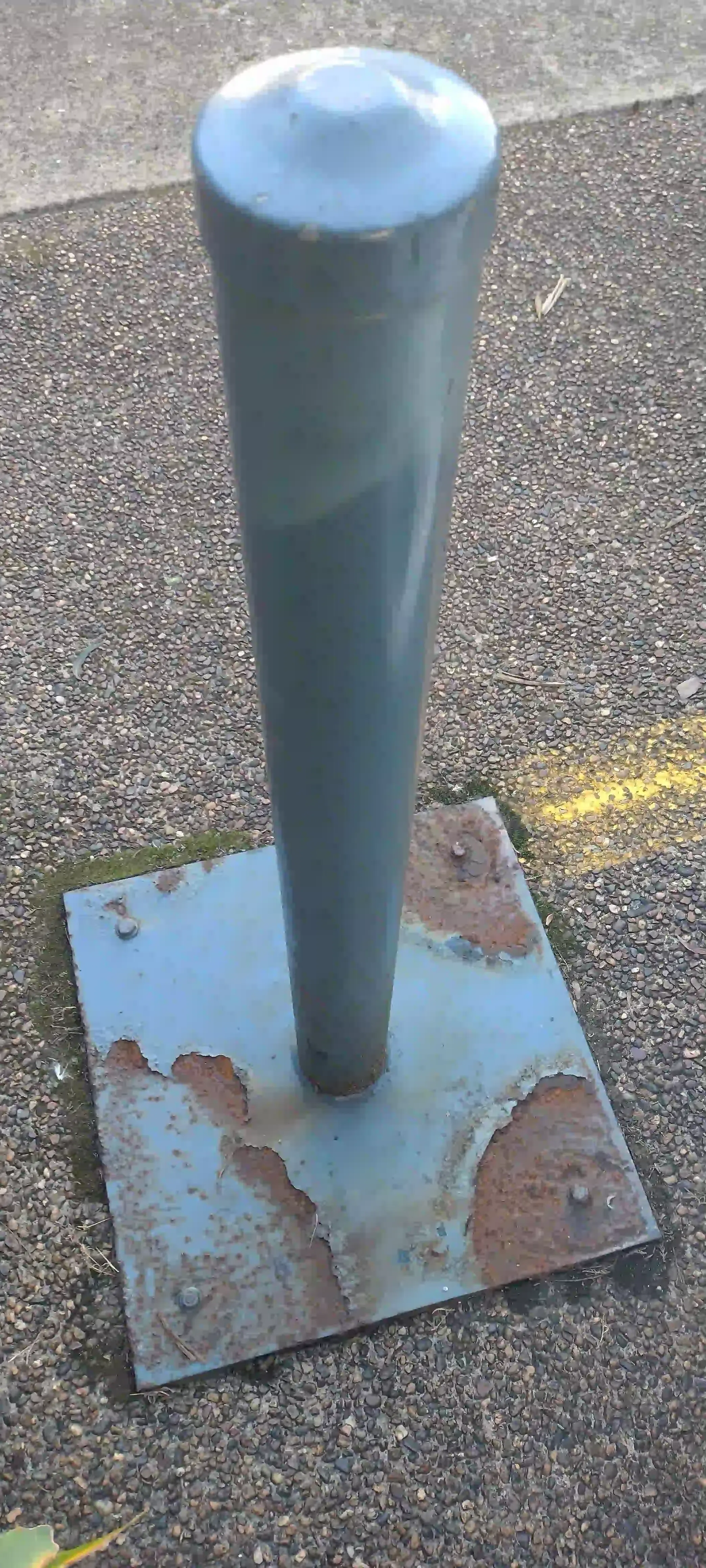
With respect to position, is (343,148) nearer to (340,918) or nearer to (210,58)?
(340,918)

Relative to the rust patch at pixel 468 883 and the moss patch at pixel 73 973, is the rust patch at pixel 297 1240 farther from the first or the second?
the rust patch at pixel 468 883

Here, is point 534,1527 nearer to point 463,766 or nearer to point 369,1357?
point 369,1357

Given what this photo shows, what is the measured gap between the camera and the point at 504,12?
415 centimetres

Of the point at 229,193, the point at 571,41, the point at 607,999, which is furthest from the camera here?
the point at 571,41

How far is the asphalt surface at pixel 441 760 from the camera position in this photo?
1705mm

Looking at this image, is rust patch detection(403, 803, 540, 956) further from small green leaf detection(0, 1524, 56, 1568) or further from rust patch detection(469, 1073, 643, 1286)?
small green leaf detection(0, 1524, 56, 1568)

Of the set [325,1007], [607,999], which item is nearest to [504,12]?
[607,999]

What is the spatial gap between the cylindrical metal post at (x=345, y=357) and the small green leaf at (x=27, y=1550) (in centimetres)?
66

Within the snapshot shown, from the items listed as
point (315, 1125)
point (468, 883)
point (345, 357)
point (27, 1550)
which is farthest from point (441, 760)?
point (27, 1550)

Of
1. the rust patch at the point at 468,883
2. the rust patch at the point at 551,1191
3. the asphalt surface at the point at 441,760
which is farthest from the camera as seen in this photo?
the rust patch at the point at 468,883

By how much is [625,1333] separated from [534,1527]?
306 millimetres

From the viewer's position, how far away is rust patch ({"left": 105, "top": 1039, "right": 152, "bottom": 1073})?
198cm

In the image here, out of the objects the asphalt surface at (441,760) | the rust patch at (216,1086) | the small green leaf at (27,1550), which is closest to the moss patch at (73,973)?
the asphalt surface at (441,760)

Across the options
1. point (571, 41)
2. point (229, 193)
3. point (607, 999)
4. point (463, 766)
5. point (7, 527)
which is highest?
point (229, 193)
